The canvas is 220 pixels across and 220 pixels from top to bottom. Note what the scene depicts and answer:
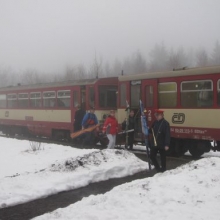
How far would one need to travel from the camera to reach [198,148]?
1291 centimetres

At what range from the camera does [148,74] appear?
13.9 m

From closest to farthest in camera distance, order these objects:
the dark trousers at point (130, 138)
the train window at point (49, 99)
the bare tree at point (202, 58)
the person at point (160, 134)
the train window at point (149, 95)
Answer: the person at point (160, 134), the train window at point (149, 95), the dark trousers at point (130, 138), the train window at point (49, 99), the bare tree at point (202, 58)

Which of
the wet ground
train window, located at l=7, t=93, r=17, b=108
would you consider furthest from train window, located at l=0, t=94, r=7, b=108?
the wet ground

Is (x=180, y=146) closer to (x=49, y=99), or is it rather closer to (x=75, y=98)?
(x=75, y=98)

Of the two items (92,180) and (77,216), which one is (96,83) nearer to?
(92,180)

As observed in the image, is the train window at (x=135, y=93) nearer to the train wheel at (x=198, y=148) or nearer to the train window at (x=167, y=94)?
the train window at (x=167, y=94)

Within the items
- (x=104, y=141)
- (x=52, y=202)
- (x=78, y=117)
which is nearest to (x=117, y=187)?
(x=52, y=202)

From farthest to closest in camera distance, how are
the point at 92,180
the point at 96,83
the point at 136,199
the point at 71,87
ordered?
the point at 71,87 → the point at 96,83 → the point at 92,180 → the point at 136,199

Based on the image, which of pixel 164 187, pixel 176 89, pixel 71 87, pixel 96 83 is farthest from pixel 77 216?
pixel 71 87

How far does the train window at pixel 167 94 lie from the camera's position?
43.0 ft

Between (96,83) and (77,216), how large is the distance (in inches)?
470

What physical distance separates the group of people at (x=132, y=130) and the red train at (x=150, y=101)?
50 cm

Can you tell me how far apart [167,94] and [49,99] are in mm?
8475

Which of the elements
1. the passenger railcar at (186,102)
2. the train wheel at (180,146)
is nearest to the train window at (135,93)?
the passenger railcar at (186,102)
